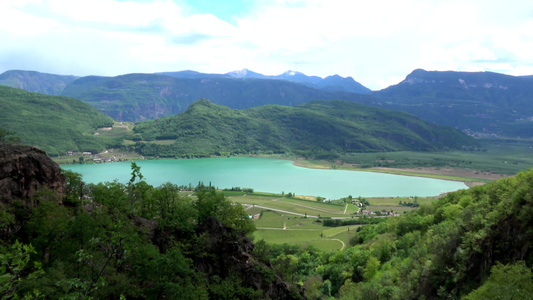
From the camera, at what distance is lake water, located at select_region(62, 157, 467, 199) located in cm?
13500

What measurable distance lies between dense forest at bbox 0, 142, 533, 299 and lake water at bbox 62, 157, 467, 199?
327 feet

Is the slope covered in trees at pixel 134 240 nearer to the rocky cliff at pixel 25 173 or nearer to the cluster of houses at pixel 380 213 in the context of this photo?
the rocky cliff at pixel 25 173

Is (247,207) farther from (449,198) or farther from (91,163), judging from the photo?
(91,163)

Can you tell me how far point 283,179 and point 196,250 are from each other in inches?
5167

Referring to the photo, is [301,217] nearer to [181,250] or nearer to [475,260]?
[181,250]

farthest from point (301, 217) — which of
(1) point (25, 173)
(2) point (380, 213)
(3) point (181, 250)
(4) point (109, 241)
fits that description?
(4) point (109, 241)

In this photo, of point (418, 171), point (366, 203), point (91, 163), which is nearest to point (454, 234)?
point (366, 203)

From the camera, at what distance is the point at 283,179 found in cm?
15575

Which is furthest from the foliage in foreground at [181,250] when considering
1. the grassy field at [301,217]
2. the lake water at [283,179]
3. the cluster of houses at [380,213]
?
the lake water at [283,179]

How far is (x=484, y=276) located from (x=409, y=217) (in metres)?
32.6

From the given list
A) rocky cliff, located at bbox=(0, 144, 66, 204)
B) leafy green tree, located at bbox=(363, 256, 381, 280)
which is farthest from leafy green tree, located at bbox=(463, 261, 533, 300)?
rocky cliff, located at bbox=(0, 144, 66, 204)

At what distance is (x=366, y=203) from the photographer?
372 feet

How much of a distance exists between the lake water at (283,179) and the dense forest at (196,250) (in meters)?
99.7

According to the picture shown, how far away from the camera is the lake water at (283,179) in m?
135
